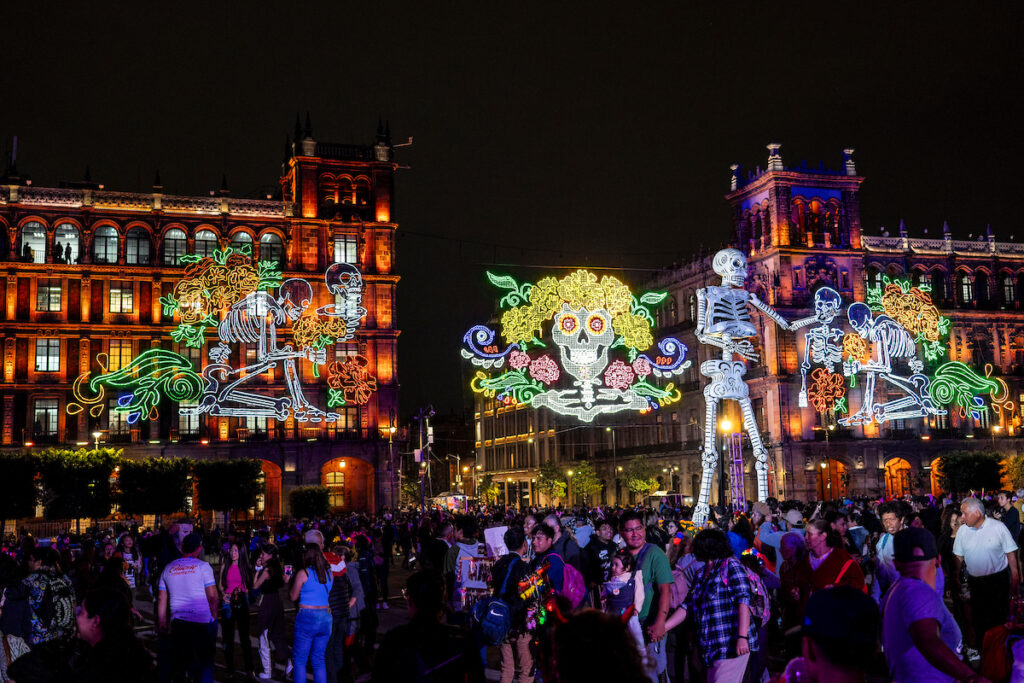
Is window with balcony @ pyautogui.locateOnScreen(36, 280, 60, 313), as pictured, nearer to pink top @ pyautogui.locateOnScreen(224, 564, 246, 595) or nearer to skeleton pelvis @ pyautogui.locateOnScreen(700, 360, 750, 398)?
skeleton pelvis @ pyautogui.locateOnScreen(700, 360, 750, 398)

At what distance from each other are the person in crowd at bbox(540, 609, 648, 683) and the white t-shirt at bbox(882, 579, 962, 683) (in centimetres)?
249

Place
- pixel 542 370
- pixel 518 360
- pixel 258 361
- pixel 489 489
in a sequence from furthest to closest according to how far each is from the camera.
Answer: pixel 489 489, pixel 258 361, pixel 542 370, pixel 518 360

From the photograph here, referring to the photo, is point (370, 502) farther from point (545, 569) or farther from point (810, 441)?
point (545, 569)

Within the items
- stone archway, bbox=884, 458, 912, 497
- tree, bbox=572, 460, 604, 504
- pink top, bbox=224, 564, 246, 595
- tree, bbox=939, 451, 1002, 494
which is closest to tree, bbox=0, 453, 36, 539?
pink top, bbox=224, 564, 246, 595

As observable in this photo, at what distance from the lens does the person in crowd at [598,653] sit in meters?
3.61

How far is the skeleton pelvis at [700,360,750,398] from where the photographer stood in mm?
34969

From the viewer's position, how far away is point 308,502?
50375 mm

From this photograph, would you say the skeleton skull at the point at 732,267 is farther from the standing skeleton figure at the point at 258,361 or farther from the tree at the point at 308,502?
the tree at the point at 308,502

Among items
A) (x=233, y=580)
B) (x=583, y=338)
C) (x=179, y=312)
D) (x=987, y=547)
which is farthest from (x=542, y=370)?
(x=987, y=547)

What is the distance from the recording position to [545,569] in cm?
898

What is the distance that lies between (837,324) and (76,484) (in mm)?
39529

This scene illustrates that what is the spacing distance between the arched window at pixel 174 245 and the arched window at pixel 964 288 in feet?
144

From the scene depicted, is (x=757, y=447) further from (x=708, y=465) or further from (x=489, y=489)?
(x=489, y=489)

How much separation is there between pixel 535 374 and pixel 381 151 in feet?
89.0
